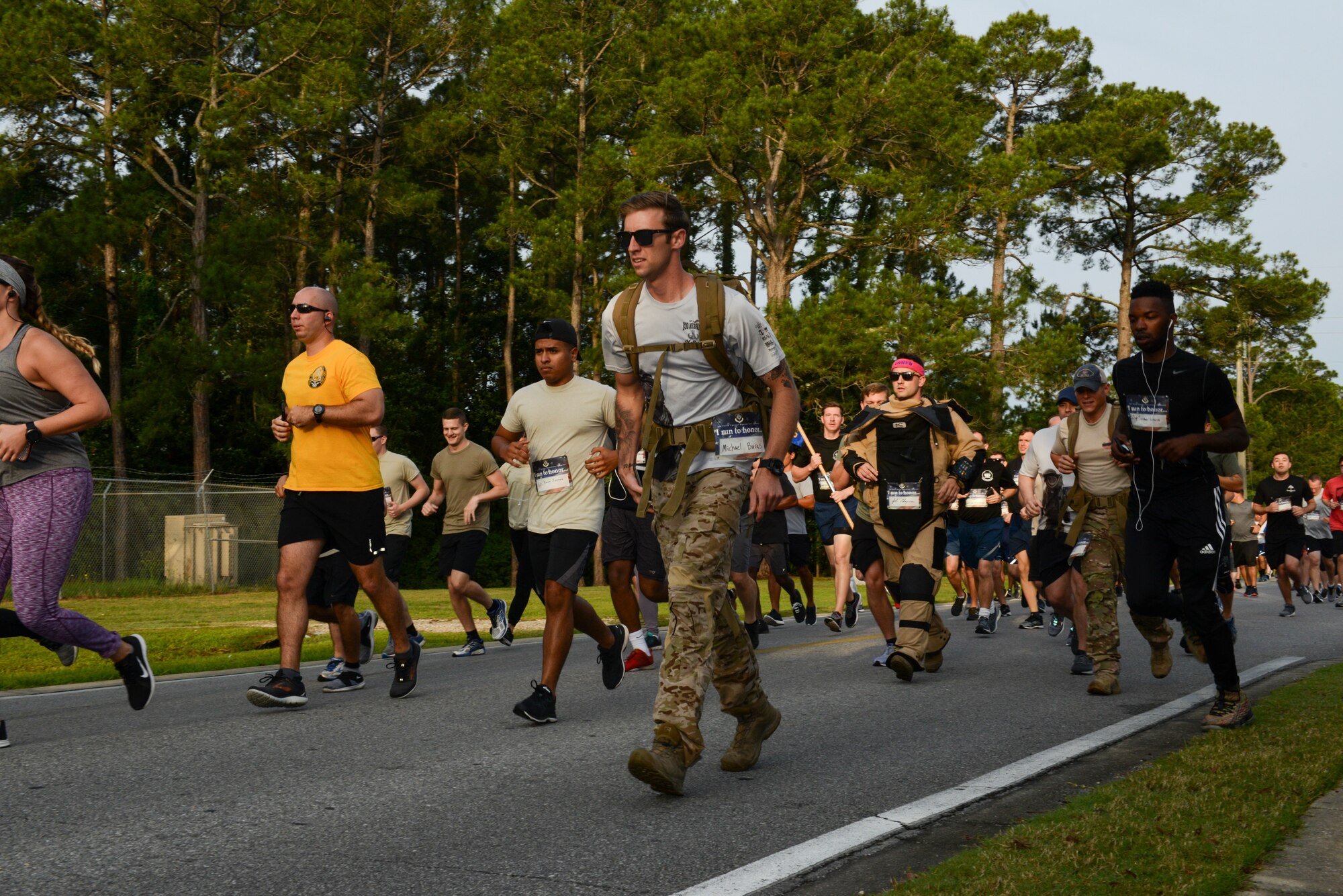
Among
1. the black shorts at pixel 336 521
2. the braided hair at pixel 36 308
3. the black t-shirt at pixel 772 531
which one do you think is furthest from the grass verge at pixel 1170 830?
the black t-shirt at pixel 772 531

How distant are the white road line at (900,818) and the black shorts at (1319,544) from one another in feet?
50.8

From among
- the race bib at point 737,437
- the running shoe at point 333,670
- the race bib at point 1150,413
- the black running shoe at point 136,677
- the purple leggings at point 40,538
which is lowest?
the running shoe at point 333,670

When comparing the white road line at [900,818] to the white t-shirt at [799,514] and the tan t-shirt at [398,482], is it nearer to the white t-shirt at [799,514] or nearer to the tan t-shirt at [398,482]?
the tan t-shirt at [398,482]

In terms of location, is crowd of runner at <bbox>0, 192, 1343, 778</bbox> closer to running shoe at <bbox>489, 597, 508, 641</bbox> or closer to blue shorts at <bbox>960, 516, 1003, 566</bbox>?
running shoe at <bbox>489, 597, 508, 641</bbox>

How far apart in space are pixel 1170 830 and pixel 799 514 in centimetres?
1026

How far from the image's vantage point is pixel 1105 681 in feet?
27.0

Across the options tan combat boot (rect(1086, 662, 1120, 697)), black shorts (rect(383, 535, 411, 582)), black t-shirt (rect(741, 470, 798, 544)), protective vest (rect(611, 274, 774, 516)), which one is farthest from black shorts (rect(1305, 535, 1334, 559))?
protective vest (rect(611, 274, 774, 516))

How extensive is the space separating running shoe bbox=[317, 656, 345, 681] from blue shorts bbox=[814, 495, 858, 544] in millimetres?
6643

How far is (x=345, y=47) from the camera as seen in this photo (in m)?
33.9

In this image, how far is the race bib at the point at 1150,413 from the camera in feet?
22.6

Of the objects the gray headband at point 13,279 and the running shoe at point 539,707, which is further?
the running shoe at point 539,707

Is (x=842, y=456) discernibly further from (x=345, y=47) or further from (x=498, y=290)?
(x=498, y=290)

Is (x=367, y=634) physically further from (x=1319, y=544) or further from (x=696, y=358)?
(x=1319, y=544)

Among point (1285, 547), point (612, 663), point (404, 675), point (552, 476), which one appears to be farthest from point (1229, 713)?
point (1285, 547)
